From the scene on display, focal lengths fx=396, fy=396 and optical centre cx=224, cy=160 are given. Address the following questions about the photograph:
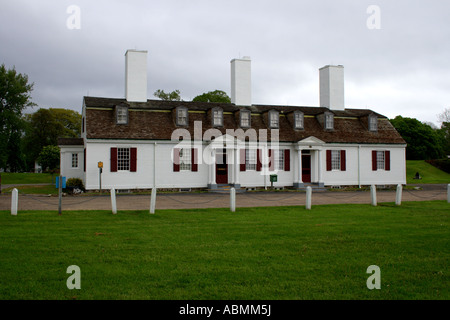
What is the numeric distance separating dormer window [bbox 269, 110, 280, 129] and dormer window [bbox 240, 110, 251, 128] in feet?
5.38

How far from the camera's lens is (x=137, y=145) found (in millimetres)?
25797

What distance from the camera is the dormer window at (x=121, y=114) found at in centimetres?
2620

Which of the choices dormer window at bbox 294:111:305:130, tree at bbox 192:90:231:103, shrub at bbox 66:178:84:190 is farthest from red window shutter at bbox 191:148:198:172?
tree at bbox 192:90:231:103

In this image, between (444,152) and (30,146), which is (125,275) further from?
(444,152)

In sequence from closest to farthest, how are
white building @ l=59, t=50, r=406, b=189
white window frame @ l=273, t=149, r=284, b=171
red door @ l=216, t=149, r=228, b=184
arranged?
white building @ l=59, t=50, r=406, b=189
red door @ l=216, t=149, r=228, b=184
white window frame @ l=273, t=149, r=284, b=171

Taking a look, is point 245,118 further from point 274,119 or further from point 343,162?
point 343,162

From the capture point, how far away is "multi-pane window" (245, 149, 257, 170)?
28031 mm

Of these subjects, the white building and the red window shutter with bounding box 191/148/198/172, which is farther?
the red window shutter with bounding box 191/148/198/172

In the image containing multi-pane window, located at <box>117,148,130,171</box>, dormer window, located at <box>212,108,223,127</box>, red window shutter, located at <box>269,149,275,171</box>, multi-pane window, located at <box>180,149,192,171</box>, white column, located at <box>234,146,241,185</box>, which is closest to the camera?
multi-pane window, located at <box>117,148,130,171</box>

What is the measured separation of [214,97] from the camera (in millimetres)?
50562

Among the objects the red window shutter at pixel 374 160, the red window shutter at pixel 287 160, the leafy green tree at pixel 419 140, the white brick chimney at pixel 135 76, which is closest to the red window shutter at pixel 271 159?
the red window shutter at pixel 287 160

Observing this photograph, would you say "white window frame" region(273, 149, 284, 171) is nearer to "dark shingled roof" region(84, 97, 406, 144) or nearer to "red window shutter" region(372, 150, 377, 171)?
"dark shingled roof" region(84, 97, 406, 144)

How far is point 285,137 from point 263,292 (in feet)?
78.0

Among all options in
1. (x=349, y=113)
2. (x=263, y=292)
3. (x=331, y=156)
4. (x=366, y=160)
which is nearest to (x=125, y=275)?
(x=263, y=292)
